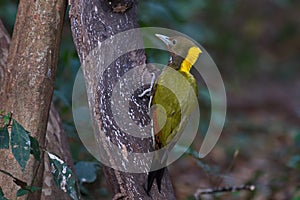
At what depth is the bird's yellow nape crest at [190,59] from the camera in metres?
3.91

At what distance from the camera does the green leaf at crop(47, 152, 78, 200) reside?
303 cm

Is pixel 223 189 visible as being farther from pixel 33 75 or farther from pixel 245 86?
pixel 245 86

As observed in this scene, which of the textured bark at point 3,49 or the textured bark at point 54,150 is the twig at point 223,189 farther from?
the textured bark at point 3,49

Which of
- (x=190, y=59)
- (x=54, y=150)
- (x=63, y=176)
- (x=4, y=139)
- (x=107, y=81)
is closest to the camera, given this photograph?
(x=4, y=139)

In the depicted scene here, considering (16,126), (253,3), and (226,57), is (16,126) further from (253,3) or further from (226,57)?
(253,3)

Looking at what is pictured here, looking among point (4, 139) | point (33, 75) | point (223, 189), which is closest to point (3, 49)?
point (33, 75)

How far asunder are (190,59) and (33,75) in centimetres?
97

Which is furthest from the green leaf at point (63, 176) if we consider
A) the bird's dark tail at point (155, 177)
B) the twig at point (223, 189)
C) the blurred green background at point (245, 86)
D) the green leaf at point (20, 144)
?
the twig at point (223, 189)

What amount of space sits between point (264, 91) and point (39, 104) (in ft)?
25.9

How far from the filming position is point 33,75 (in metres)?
3.32

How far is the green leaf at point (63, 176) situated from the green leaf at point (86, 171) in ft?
2.75

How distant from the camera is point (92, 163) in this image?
402cm

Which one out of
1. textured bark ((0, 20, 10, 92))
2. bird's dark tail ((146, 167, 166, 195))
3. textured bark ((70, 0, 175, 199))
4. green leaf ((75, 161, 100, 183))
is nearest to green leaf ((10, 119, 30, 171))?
textured bark ((70, 0, 175, 199))

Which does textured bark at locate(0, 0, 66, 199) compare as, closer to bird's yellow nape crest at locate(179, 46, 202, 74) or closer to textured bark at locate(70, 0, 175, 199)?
textured bark at locate(70, 0, 175, 199)
